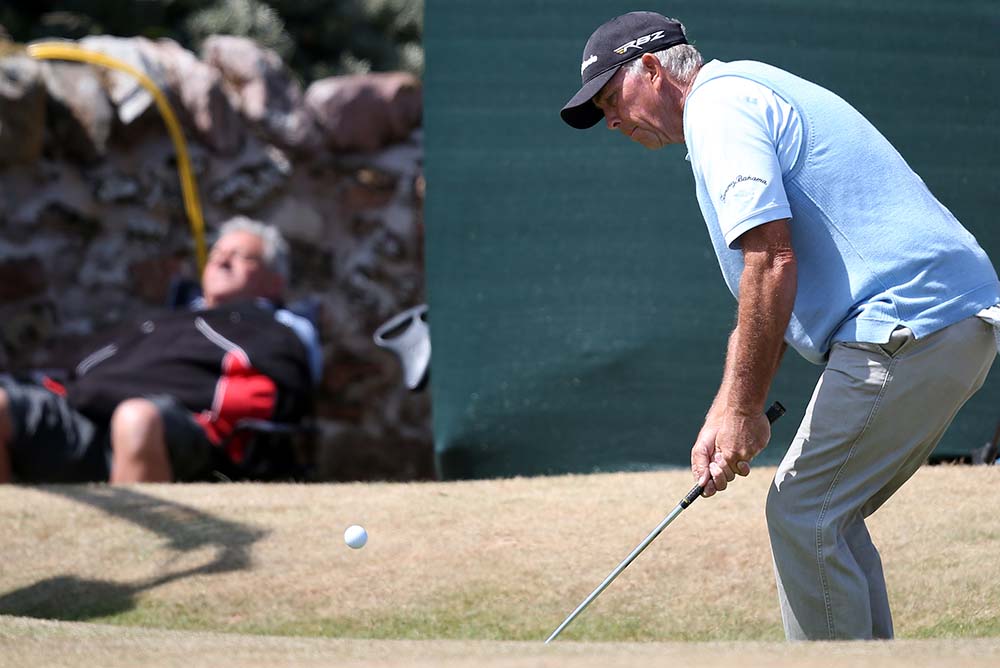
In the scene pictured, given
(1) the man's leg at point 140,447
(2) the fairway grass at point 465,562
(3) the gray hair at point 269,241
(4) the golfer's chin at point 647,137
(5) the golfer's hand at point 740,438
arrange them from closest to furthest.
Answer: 1. (5) the golfer's hand at point 740,438
2. (4) the golfer's chin at point 647,137
3. (2) the fairway grass at point 465,562
4. (1) the man's leg at point 140,447
5. (3) the gray hair at point 269,241

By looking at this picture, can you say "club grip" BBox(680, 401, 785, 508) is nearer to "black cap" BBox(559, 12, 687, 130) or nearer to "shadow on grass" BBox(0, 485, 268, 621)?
"black cap" BBox(559, 12, 687, 130)

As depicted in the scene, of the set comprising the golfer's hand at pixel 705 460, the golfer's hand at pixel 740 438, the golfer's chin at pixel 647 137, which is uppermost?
the golfer's chin at pixel 647 137

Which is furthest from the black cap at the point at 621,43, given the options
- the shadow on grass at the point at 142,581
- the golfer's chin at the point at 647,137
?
the shadow on grass at the point at 142,581

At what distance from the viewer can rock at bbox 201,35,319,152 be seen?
21.7ft

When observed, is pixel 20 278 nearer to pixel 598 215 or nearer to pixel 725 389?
pixel 598 215

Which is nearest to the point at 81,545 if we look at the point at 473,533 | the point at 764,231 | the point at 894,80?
the point at 473,533

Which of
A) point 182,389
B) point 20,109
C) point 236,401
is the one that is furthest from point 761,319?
point 20,109

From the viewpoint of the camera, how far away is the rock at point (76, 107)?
20.6 feet

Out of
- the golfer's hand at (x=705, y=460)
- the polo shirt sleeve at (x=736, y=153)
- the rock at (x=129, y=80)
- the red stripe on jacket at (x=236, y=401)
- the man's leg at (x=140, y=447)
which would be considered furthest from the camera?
the rock at (x=129, y=80)

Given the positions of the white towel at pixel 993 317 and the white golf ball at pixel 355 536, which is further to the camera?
the white golf ball at pixel 355 536

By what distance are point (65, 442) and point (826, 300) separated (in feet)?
11.7

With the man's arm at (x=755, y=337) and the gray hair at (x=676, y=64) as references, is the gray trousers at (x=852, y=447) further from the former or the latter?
the gray hair at (x=676, y=64)

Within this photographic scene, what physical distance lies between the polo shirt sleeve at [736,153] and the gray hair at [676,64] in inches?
5.2

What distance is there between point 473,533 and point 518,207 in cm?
134
